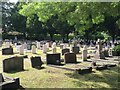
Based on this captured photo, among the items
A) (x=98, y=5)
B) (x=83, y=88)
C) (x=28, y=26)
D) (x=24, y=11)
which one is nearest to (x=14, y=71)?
(x=24, y=11)

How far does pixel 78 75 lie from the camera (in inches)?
503

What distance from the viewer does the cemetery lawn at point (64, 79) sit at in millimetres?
10828

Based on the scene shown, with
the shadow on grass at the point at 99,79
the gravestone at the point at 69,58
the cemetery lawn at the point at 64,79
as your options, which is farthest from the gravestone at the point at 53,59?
the shadow on grass at the point at 99,79

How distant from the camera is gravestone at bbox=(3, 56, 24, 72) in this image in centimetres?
1357

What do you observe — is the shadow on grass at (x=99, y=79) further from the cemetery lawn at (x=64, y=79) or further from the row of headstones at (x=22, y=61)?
the row of headstones at (x=22, y=61)

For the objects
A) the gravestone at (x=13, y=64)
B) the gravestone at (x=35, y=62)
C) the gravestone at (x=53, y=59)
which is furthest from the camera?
the gravestone at (x=53, y=59)

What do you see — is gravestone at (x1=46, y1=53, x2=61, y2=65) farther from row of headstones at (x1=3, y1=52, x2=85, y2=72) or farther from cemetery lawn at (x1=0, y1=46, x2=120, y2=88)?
cemetery lawn at (x1=0, y1=46, x2=120, y2=88)

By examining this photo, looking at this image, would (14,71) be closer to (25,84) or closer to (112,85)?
(25,84)

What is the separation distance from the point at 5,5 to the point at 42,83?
59158 millimetres

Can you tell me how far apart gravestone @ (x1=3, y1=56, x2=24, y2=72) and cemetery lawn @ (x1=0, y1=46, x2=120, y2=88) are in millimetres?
453

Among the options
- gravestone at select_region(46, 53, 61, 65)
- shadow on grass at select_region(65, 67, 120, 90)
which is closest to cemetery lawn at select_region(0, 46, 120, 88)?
shadow on grass at select_region(65, 67, 120, 90)

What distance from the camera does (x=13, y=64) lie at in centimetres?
1391

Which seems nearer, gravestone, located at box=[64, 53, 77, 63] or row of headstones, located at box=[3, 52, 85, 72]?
row of headstones, located at box=[3, 52, 85, 72]

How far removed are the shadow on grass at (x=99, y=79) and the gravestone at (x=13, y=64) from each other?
281 cm
